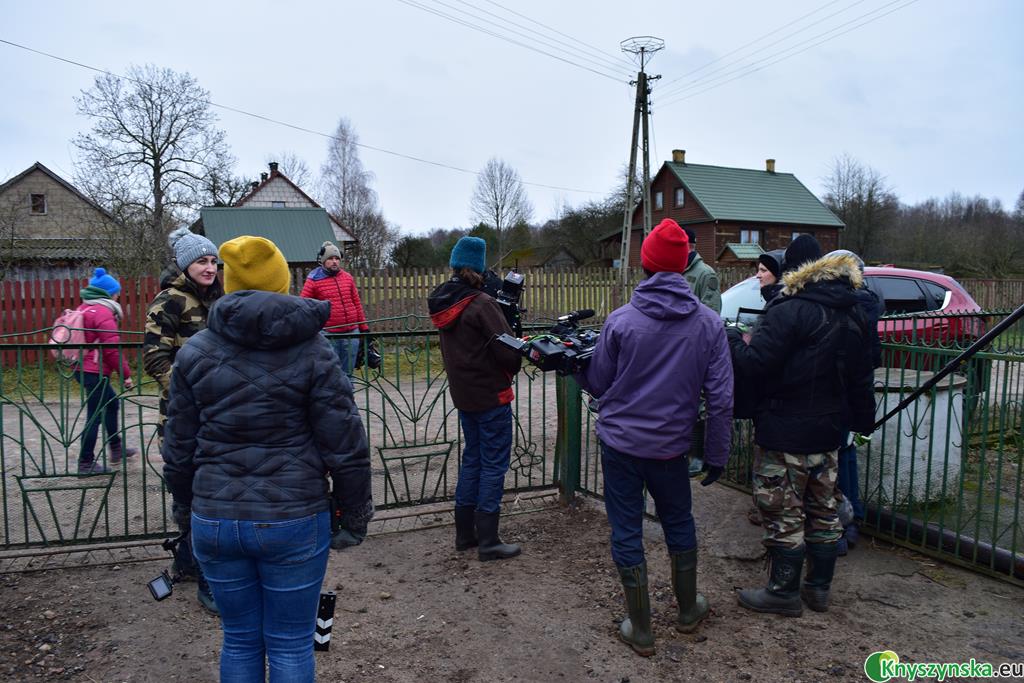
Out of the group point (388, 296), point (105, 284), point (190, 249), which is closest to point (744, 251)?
point (388, 296)

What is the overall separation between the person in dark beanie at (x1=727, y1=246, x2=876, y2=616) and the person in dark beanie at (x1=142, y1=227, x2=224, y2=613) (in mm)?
2651

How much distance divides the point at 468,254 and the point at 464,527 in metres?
1.60

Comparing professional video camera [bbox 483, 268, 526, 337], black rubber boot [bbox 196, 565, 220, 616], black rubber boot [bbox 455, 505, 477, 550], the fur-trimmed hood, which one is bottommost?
→ black rubber boot [bbox 196, 565, 220, 616]

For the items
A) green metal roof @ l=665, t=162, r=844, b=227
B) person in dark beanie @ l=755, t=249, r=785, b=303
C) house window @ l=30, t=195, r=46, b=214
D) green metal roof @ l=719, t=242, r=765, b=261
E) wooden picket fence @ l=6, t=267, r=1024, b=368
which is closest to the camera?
person in dark beanie @ l=755, t=249, r=785, b=303

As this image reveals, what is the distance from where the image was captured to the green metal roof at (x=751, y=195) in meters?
34.7

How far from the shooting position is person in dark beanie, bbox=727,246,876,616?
3.03m

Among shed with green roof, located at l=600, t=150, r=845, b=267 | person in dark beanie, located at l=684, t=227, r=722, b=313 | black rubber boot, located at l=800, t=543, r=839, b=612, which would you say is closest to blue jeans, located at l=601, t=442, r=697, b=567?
black rubber boot, located at l=800, t=543, r=839, b=612

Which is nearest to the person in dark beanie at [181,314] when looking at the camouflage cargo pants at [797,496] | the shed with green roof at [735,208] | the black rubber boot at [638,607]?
the black rubber boot at [638,607]

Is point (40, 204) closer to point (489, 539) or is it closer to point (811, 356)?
point (489, 539)

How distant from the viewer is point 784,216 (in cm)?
3528

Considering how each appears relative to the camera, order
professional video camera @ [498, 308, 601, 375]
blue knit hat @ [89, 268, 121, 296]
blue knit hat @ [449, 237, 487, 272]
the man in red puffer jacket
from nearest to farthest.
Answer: professional video camera @ [498, 308, 601, 375] → blue knit hat @ [449, 237, 487, 272] → blue knit hat @ [89, 268, 121, 296] → the man in red puffer jacket

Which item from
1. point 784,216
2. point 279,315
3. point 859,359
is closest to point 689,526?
point 859,359

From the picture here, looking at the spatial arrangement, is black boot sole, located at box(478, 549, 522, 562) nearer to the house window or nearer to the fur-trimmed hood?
the fur-trimmed hood

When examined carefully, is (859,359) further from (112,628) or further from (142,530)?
(142,530)
